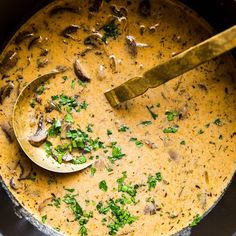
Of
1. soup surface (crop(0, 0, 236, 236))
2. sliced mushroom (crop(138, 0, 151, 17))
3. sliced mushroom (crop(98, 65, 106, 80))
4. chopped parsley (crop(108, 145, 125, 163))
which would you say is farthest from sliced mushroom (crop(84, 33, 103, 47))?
chopped parsley (crop(108, 145, 125, 163))

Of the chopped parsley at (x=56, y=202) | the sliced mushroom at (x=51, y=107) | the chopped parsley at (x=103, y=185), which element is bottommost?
the chopped parsley at (x=103, y=185)

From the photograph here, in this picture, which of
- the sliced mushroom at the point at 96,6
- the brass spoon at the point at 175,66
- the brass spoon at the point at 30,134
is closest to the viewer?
the brass spoon at the point at 175,66

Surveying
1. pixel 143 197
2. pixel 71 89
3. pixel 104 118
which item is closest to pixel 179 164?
pixel 143 197

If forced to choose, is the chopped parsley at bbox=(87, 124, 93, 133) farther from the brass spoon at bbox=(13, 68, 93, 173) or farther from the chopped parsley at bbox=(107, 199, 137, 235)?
the chopped parsley at bbox=(107, 199, 137, 235)

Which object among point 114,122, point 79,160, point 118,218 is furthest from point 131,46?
point 118,218

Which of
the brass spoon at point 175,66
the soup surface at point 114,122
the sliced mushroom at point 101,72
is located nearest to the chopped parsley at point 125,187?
the soup surface at point 114,122

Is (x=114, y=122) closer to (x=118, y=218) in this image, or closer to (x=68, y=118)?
(x=68, y=118)

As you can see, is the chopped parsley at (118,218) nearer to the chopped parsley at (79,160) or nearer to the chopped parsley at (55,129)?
the chopped parsley at (79,160)
